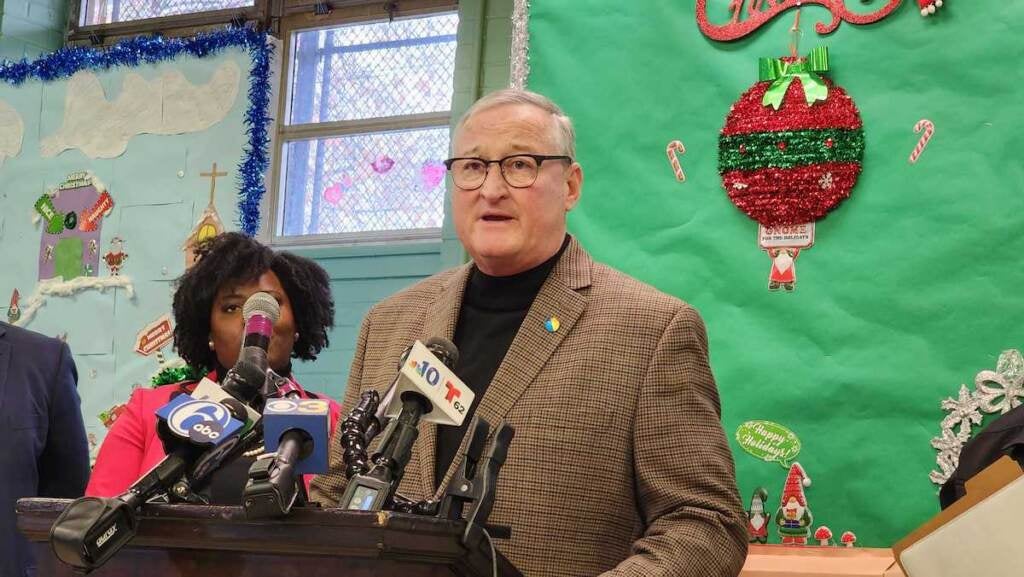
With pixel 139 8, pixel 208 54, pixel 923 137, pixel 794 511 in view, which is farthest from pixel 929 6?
pixel 139 8

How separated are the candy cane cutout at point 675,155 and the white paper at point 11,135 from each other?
333cm

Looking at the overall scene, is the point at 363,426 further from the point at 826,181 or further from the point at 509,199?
the point at 826,181

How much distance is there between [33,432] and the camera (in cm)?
296

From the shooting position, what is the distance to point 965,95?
306 centimetres

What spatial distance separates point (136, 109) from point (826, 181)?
10.6 feet

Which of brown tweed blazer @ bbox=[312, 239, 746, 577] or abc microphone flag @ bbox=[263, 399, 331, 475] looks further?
brown tweed blazer @ bbox=[312, 239, 746, 577]

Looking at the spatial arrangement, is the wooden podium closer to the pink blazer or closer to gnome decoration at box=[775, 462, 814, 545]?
the pink blazer

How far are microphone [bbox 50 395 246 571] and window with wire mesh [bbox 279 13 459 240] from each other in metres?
3.33

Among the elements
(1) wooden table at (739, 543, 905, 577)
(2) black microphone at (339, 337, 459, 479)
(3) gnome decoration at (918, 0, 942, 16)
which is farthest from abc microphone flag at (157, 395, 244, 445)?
(3) gnome decoration at (918, 0, 942, 16)

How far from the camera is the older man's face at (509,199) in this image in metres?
1.97

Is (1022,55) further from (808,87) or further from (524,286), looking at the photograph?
(524,286)

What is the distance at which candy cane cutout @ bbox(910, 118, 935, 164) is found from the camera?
309 cm

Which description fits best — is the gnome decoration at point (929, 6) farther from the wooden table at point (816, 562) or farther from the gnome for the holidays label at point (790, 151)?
the wooden table at point (816, 562)

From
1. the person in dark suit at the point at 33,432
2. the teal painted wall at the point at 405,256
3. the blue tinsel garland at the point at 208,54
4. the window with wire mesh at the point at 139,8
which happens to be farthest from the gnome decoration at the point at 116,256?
the person in dark suit at the point at 33,432
